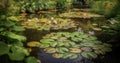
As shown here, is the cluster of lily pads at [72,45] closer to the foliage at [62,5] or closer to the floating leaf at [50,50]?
the floating leaf at [50,50]

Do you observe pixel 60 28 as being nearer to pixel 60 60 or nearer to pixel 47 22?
pixel 47 22

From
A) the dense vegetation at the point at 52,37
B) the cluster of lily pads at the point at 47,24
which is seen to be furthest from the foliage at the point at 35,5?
the cluster of lily pads at the point at 47,24

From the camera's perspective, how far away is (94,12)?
318 inches

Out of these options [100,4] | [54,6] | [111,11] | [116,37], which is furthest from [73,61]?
[54,6]

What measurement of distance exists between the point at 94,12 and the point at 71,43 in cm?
444

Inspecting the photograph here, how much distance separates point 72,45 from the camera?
389cm

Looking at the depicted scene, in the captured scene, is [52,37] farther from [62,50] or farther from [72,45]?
[62,50]

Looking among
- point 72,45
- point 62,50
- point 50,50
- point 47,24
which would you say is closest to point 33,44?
point 50,50

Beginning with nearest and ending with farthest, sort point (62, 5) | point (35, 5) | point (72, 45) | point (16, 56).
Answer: point (16, 56), point (72, 45), point (35, 5), point (62, 5)

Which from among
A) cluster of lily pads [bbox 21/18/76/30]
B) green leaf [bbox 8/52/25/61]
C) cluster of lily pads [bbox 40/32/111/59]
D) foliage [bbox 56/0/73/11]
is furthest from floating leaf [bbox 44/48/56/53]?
foliage [bbox 56/0/73/11]

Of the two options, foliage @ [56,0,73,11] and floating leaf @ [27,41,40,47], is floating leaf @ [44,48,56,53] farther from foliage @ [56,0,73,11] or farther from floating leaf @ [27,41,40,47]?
foliage @ [56,0,73,11]

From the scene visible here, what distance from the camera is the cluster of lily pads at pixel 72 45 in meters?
3.50

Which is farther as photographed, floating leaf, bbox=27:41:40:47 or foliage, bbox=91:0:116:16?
foliage, bbox=91:0:116:16

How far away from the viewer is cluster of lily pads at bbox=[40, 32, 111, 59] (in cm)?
350
